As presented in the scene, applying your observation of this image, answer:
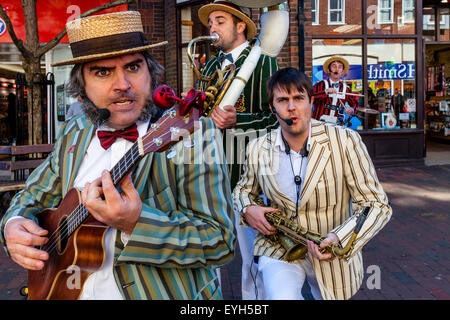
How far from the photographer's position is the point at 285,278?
8.63ft

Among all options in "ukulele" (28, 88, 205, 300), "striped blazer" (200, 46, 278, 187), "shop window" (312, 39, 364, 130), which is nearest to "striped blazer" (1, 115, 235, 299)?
"ukulele" (28, 88, 205, 300)

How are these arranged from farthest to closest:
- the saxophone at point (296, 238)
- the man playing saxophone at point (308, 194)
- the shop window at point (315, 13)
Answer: the shop window at point (315, 13) < the man playing saxophone at point (308, 194) < the saxophone at point (296, 238)

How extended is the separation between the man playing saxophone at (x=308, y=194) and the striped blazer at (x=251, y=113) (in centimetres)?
27

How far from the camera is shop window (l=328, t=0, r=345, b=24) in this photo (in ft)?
33.4

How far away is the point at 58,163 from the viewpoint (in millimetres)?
2131

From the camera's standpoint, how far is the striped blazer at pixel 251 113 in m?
3.37

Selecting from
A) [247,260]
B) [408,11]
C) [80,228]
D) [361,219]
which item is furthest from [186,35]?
[80,228]

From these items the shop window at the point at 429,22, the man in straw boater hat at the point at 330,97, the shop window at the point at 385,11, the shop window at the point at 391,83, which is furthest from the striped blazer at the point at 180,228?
the shop window at the point at 429,22

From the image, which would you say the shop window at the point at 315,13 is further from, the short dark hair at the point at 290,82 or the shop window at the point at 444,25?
the short dark hair at the point at 290,82

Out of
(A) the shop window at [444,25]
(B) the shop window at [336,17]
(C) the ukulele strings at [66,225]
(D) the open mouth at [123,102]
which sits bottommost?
(C) the ukulele strings at [66,225]

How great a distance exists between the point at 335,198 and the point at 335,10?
8.31 m

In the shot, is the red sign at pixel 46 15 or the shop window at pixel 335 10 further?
the red sign at pixel 46 15

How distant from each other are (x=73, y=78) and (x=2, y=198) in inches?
188

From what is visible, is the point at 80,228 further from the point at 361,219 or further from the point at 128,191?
the point at 361,219
